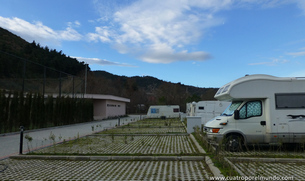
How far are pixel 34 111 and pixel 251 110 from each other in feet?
50.2

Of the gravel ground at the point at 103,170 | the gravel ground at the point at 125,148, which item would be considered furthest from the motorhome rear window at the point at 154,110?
the gravel ground at the point at 103,170

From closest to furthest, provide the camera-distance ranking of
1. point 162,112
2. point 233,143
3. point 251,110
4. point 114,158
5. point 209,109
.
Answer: point 114,158 < point 233,143 < point 251,110 < point 209,109 < point 162,112

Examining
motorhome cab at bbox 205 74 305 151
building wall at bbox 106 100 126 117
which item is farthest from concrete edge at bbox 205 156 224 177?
building wall at bbox 106 100 126 117

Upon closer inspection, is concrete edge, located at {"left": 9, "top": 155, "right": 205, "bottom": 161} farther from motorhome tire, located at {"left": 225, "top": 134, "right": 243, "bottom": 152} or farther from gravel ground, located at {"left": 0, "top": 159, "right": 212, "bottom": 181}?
motorhome tire, located at {"left": 225, "top": 134, "right": 243, "bottom": 152}

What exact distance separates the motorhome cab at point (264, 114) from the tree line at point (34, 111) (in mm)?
12992

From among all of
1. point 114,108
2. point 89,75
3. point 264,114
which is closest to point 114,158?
point 264,114

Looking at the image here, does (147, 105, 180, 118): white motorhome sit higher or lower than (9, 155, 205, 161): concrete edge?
higher

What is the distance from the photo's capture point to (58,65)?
50719mm

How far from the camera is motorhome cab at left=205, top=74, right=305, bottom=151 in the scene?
27.1ft

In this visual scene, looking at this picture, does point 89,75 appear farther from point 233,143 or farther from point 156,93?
point 233,143

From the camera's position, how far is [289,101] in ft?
27.5

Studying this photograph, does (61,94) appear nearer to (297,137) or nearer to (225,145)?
(225,145)

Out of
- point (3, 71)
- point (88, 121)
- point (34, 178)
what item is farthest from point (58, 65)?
point (34, 178)

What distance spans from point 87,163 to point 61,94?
57.3ft
